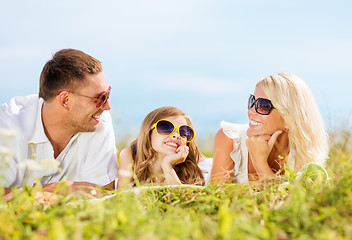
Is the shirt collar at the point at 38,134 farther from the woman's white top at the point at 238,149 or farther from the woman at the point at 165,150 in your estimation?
the woman's white top at the point at 238,149

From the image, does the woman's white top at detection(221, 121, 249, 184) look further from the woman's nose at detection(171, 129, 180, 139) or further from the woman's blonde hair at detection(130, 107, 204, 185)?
the woman's nose at detection(171, 129, 180, 139)

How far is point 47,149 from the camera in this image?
5.22 m

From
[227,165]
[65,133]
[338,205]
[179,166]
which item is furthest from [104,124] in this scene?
[338,205]

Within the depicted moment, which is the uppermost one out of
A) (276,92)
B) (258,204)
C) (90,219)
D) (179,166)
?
(276,92)

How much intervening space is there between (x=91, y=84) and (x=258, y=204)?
3012 millimetres

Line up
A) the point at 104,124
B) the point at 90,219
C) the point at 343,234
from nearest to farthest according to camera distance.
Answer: the point at 343,234, the point at 90,219, the point at 104,124

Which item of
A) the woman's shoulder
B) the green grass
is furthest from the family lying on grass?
the green grass

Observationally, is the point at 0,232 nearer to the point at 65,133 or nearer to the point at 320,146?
the point at 65,133

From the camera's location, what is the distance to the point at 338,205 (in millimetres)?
2279

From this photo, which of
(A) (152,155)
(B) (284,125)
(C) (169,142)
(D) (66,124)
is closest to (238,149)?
(B) (284,125)

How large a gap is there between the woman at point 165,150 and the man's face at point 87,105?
635mm

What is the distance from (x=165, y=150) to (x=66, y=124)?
1.47 meters

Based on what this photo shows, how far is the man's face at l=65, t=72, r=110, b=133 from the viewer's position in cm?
506

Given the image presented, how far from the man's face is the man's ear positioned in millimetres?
69
